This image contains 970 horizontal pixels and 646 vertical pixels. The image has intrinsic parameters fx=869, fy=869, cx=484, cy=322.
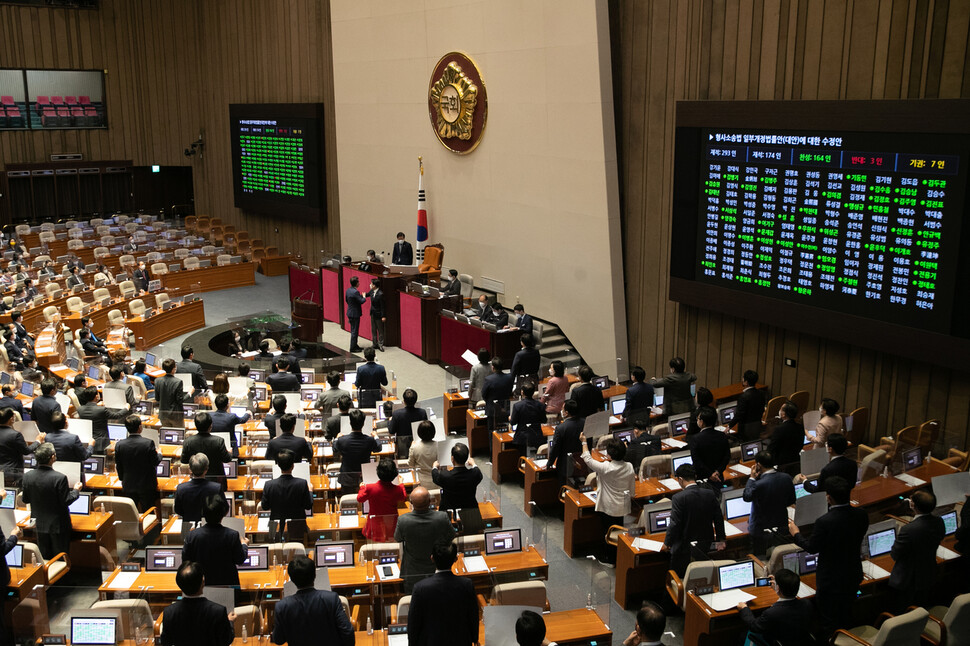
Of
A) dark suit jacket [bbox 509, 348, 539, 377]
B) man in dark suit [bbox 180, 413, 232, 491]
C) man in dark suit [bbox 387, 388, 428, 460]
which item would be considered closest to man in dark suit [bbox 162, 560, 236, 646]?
man in dark suit [bbox 180, 413, 232, 491]

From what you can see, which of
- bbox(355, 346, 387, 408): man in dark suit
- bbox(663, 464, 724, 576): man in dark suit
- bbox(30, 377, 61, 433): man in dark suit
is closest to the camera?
bbox(663, 464, 724, 576): man in dark suit

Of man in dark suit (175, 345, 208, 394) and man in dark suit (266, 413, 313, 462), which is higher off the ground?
man in dark suit (266, 413, 313, 462)

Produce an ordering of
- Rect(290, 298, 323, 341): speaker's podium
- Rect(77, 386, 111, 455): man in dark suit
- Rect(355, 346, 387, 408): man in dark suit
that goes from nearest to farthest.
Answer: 1. Rect(77, 386, 111, 455): man in dark suit
2. Rect(355, 346, 387, 408): man in dark suit
3. Rect(290, 298, 323, 341): speaker's podium

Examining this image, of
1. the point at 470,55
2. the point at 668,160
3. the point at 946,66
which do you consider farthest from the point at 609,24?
the point at 946,66

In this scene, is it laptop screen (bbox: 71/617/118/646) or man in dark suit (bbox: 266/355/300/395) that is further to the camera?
man in dark suit (bbox: 266/355/300/395)

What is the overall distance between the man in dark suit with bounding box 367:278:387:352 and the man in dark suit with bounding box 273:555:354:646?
10.6 m

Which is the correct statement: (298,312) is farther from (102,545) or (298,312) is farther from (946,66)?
(946,66)

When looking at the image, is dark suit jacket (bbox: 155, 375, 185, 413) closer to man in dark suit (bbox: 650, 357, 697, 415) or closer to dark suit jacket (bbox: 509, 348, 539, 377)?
dark suit jacket (bbox: 509, 348, 539, 377)

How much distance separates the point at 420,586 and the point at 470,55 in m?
12.6

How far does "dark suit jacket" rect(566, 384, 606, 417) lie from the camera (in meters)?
10.1

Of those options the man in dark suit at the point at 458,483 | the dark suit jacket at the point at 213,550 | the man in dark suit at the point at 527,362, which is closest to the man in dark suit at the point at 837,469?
the man in dark suit at the point at 458,483

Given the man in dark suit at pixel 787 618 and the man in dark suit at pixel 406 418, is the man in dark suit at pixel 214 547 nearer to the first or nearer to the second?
the man in dark suit at pixel 406 418

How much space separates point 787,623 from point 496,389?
5.80 m

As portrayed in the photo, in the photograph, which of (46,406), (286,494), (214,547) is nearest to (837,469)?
(286,494)
